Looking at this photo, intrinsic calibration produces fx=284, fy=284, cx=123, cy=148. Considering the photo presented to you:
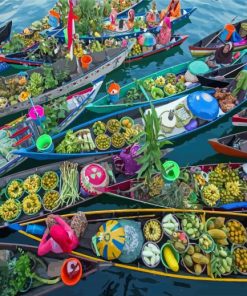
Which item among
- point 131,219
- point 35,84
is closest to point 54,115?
point 35,84

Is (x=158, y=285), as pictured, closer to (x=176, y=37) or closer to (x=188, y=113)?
(x=188, y=113)

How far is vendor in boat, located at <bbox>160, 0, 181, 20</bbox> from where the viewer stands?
68.8ft

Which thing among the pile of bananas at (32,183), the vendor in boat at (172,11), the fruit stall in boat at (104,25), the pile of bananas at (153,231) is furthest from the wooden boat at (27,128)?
the vendor in boat at (172,11)

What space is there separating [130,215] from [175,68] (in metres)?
10.1

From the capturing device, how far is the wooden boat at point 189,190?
35.7 ft

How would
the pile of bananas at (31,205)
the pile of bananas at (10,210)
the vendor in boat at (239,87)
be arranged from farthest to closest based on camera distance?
1. the vendor in boat at (239,87)
2. the pile of bananas at (31,205)
3. the pile of bananas at (10,210)

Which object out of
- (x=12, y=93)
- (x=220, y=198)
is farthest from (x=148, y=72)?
(x=220, y=198)

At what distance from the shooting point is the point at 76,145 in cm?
1288

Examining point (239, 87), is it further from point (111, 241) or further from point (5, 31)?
point (5, 31)

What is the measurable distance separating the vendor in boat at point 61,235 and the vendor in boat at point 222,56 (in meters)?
12.5

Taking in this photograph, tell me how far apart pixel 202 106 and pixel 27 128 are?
27.4 feet

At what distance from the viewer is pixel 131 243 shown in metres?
9.57

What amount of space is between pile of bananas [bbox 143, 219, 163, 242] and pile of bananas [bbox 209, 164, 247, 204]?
9.92ft

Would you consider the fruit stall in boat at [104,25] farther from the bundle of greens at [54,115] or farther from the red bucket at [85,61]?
the bundle of greens at [54,115]
